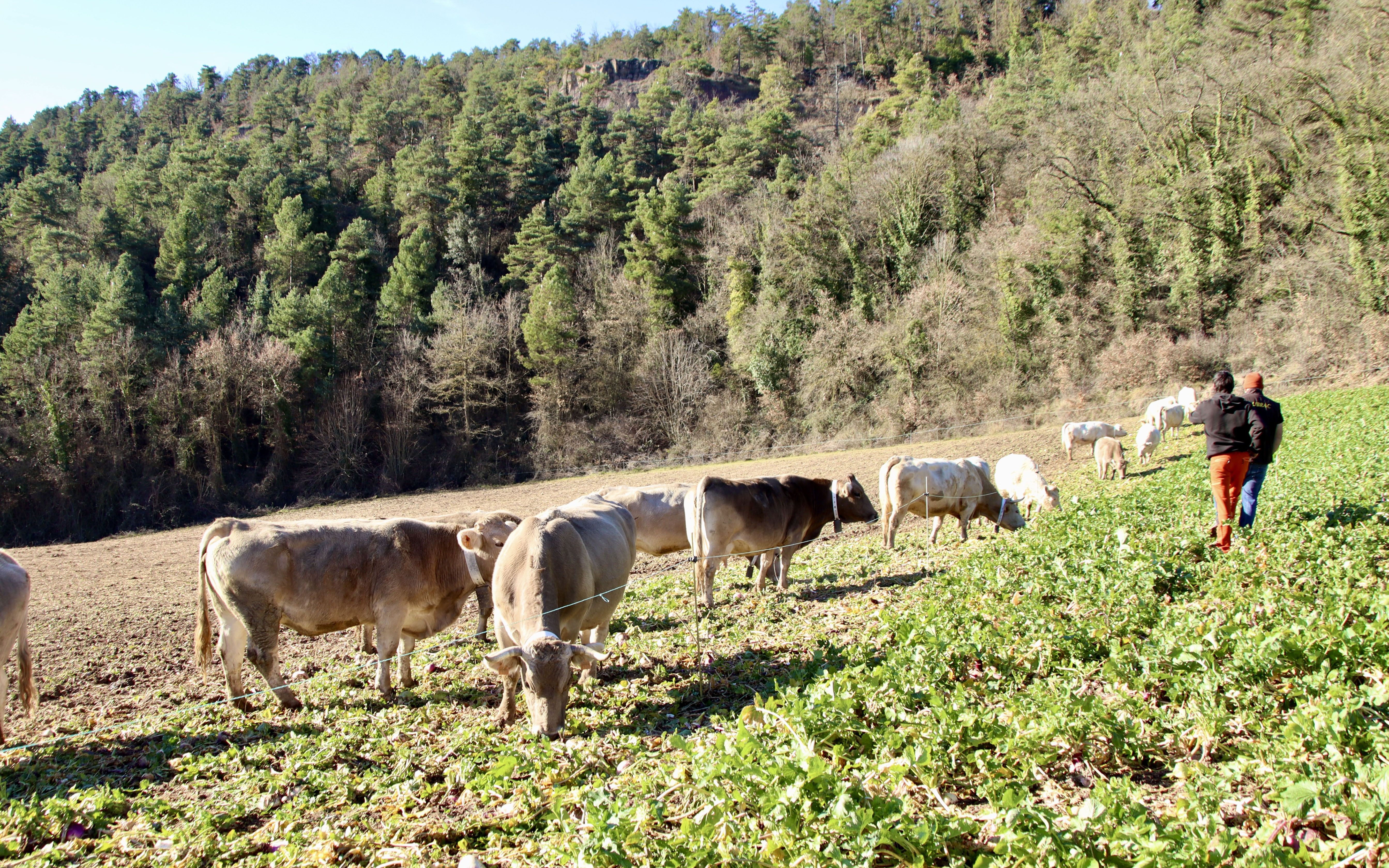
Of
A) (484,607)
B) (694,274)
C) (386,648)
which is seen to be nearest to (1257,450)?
(484,607)

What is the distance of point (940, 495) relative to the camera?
49.9 ft

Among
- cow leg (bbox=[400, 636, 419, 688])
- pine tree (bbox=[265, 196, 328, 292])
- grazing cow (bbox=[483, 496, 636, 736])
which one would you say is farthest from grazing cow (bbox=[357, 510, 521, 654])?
pine tree (bbox=[265, 196, 328, 292])

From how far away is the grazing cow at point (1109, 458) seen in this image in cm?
2008

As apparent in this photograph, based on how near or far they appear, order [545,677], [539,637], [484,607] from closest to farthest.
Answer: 1. [545,677]
2. [539,637]
3. [484,607]

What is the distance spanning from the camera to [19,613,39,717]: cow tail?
820 centimetres

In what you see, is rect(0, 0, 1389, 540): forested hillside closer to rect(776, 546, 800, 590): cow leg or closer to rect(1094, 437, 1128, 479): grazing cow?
rect(1094, 437, 1128, 479): grazing cow

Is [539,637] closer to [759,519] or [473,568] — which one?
[473,568]

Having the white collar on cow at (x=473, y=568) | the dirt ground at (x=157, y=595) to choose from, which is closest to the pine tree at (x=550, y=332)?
the dirt ground at (x=157, y=595)

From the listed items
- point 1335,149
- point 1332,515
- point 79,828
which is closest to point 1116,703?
point 1332,515

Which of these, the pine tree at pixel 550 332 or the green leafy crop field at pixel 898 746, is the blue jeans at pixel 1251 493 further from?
the pine tree at pixel 550 332

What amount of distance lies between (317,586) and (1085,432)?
23.3 metres

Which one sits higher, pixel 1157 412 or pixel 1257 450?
pixel 1257 450

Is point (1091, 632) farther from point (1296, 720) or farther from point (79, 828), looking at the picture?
point (79, 828)

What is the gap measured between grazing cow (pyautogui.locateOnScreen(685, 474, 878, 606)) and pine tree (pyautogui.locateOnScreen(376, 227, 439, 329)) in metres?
45.9
